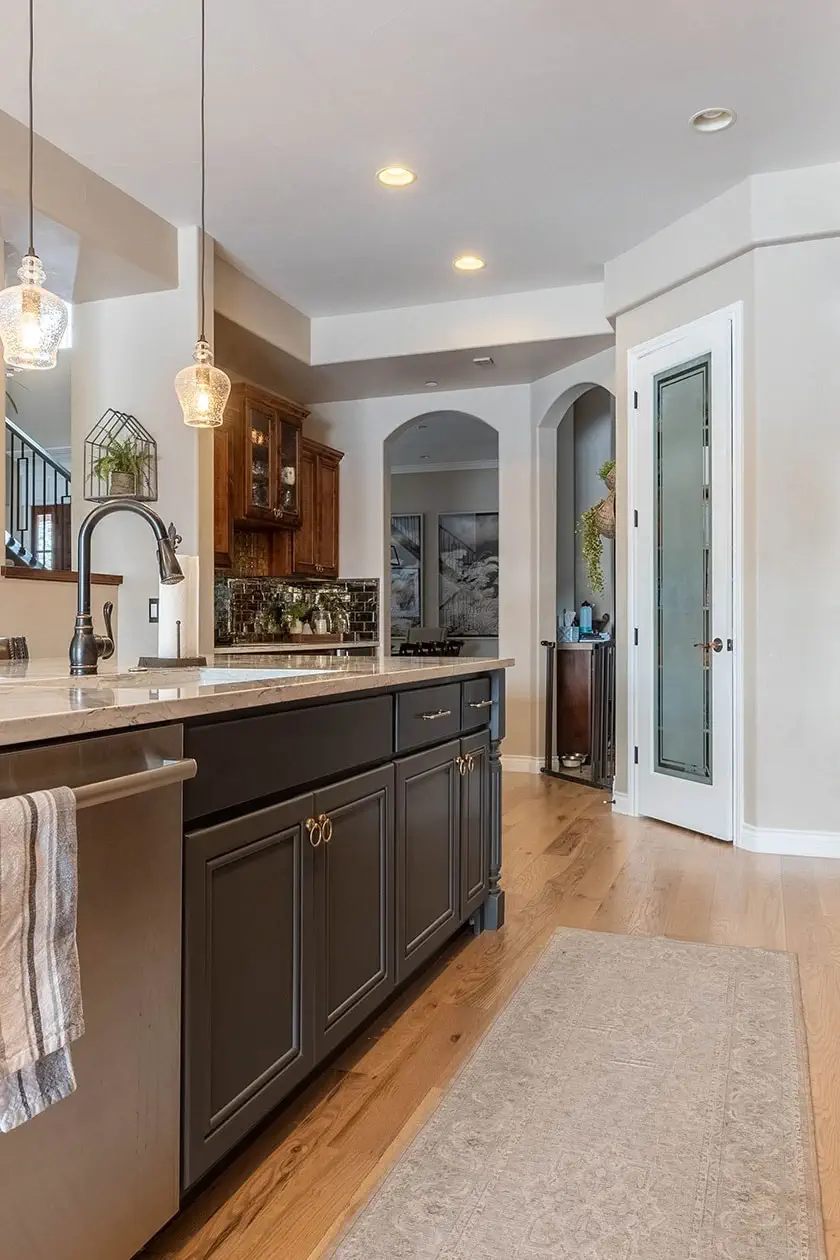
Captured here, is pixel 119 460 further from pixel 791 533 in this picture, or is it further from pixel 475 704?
pixel 791 533

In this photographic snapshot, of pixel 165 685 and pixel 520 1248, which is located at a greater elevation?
pixel 165 685

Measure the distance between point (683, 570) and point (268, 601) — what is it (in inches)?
126

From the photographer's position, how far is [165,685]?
1694 mm

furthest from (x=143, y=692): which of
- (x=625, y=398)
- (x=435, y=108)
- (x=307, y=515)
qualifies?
(x=307, y=515)

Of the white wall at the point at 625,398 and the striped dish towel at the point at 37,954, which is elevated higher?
the white wall at the point at 625,398

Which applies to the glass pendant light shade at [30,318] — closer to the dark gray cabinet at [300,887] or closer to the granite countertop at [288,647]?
the dark gray cabinet at [300,887]

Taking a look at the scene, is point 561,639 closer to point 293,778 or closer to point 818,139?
point 818,139

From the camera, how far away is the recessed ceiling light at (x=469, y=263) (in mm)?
4867

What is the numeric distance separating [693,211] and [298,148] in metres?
1.89

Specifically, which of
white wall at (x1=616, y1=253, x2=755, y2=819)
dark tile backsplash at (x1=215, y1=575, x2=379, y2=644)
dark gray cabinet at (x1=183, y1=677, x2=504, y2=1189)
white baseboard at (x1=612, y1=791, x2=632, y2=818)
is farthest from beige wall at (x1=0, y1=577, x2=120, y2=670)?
white baseboard at (x1=612, y1=791, x2=632, y2=818)

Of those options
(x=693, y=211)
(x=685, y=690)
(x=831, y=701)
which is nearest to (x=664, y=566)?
(x=685, y=690)

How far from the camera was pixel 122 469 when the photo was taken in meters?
4.45

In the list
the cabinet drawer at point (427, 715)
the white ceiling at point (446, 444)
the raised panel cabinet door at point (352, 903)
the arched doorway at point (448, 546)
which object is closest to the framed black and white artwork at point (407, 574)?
the arched doorway at point (448, 546)

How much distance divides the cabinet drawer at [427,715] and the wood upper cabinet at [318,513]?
12.9 feet
